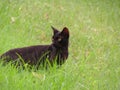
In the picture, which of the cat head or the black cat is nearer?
the black cat

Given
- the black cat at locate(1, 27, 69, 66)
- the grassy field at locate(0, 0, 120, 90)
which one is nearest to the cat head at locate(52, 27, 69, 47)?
the black cat at locate(1, 27, 69, 66)

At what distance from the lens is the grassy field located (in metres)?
4.96

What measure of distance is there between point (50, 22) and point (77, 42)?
1.11 meters

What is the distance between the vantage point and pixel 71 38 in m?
10.6

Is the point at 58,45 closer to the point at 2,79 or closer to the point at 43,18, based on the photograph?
the point at 2,79

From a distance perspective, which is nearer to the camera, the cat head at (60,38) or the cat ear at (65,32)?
the cat ear at (65,32)

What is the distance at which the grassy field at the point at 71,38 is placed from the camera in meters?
4.96

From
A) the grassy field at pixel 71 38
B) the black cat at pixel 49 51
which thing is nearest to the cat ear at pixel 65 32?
the black cat at pixel 49 51

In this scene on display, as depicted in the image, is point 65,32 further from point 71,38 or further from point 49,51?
point 71,38

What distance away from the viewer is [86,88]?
5.27 meters

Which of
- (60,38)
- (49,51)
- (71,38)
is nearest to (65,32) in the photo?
(60,38)

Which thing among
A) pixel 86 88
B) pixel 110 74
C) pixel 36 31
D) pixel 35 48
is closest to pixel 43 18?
pixel 36 31

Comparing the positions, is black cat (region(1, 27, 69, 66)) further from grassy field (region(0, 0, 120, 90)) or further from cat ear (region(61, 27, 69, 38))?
grassy field (region(0, 0, 120, 90))

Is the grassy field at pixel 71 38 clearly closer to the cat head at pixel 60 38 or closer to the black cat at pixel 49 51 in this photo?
the black cat at pixel 49 51
